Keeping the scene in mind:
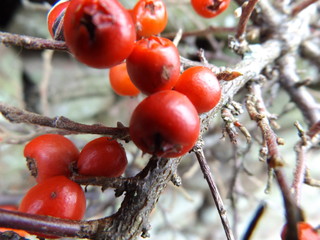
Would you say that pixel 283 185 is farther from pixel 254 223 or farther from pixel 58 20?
pixel 58 20

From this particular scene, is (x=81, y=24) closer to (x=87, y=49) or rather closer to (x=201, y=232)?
(x=87, y=49)

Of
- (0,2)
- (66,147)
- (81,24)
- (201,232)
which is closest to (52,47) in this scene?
(81,24)

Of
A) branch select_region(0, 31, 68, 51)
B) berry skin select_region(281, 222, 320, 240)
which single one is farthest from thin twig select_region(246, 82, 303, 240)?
branch select_region(0, 31, 68, 51)

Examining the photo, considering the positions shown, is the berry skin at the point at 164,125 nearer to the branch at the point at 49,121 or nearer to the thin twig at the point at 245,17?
the branch at the point at 49,121

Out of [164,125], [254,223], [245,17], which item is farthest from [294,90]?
[164,125]

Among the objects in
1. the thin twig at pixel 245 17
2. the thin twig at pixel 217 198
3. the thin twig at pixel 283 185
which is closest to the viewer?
the thin twig at pixel 283 185

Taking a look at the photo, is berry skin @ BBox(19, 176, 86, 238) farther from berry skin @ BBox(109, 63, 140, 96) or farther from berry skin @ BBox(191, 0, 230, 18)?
Answer: berry skin @ BBox(191, 0, 230, 18)

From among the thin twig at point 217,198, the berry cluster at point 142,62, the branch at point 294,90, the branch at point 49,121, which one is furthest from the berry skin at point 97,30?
the branch at point 294,90
